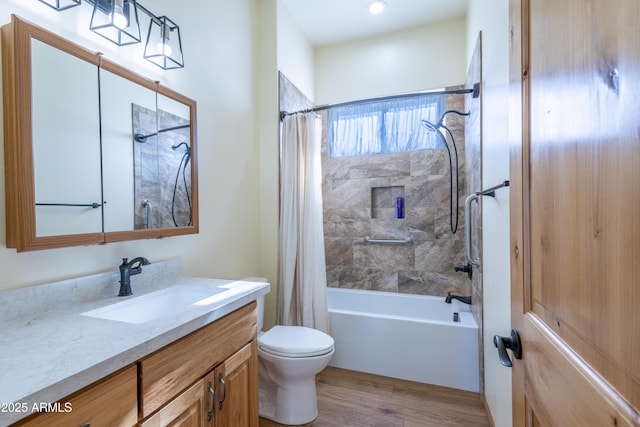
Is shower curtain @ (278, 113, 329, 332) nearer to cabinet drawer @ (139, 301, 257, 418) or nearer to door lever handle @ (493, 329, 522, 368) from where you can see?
cabinet drawer @ (139, 301, 257, 418)

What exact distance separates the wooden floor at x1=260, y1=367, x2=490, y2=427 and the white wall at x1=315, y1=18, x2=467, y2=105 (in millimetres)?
2687

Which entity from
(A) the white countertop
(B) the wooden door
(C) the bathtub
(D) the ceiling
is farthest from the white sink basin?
(D) the ceiling

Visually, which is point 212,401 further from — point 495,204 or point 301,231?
point 495,204

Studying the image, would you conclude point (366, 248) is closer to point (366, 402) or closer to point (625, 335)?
point (366, 402)

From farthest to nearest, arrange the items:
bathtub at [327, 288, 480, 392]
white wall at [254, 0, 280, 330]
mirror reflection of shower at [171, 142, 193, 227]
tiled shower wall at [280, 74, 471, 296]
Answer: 1. tiled shower wall at [280, 74, 471, 296]
2. white wall at [254, 0, 280, 330]
3. bathtub at [327, 288, 480, 392]
4. mirror reflection of shower at [171, 142, 193, 227]

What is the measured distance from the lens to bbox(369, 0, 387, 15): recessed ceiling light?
246 centimetres

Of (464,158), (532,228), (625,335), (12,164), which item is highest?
(464,158)

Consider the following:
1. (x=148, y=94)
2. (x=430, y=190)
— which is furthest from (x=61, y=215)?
(x=430, y=190)

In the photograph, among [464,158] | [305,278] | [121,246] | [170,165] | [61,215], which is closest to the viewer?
[61,215]

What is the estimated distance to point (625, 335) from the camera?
37 centimetres

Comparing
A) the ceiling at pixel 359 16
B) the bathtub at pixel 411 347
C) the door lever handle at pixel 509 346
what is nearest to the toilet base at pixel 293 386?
the bathtub at pixel 411 347

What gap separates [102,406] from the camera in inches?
27.3

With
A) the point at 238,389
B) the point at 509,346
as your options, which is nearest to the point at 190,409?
the point at 238,389

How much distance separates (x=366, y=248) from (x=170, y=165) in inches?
81.9
